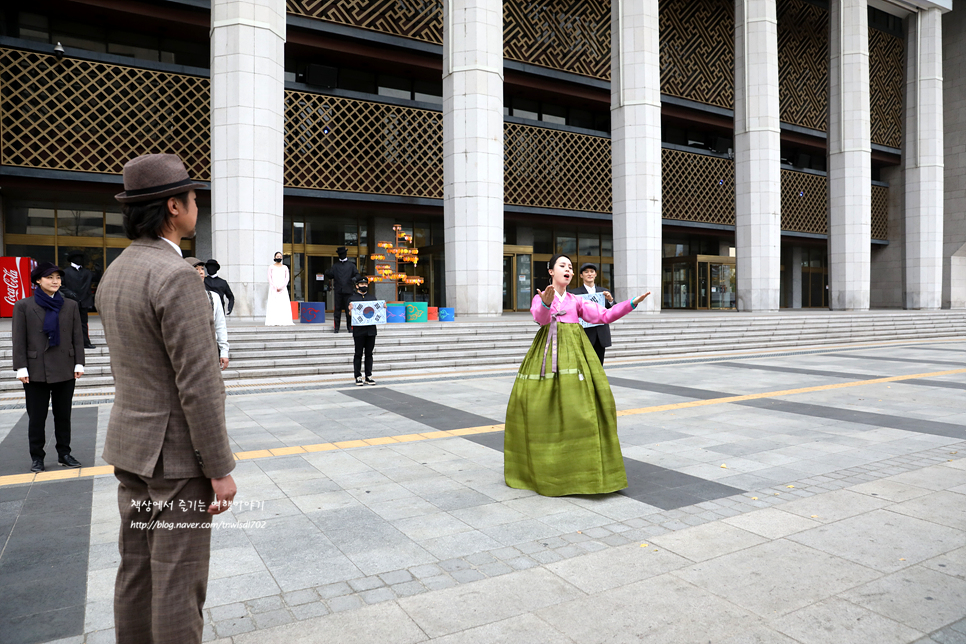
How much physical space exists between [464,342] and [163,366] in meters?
12.8

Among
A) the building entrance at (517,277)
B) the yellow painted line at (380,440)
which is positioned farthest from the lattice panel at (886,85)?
the yellow painted line at (380,440)

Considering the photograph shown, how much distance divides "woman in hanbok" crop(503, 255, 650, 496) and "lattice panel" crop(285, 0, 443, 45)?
19.1m

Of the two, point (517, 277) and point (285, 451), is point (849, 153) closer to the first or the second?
point (517, 277)

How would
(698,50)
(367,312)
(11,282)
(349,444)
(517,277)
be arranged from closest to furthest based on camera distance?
(349,444), (367,312), (11,282), (517,277), (698,50)

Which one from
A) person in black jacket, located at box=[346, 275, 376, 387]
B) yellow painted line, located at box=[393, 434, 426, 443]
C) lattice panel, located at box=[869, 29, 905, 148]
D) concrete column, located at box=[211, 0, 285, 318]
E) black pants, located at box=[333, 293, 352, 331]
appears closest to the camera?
yellow painted line, located at box=[393, 434, 426, 443]

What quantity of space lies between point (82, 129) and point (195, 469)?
796 inches

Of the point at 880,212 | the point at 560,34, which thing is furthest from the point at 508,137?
the point at 880,212

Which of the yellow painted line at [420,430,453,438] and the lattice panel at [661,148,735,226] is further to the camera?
the lattice panel at [661,148,735,226]

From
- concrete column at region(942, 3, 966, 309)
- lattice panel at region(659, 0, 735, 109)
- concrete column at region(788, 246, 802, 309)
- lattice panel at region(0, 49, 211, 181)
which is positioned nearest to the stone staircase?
lattice panel at region(0, 49, 211, 181)

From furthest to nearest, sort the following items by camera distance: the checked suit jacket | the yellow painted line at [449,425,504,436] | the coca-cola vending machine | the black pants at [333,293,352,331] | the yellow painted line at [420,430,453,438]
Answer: the coca-cola vending machine
the black pants at [333,293,352,331]
the yellow painted line at [449,425,504,436]
the yellow painted line at [420,430,453,438]
the checked suit jacket

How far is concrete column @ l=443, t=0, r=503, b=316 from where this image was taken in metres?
19.2

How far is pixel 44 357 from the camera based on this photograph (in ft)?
18.9

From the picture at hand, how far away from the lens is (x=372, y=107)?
72.2 ft

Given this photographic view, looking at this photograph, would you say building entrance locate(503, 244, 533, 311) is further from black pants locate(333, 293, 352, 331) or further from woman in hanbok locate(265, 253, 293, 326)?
woman in hanbok locate(265, 253, 293, 326)
